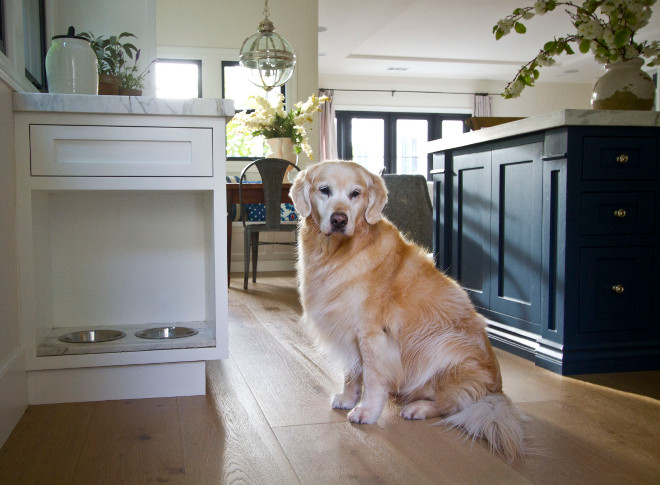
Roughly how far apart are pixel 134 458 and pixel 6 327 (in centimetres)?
55

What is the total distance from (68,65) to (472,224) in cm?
191

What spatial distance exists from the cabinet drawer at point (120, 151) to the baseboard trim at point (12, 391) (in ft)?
1.85

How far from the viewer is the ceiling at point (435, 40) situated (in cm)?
668

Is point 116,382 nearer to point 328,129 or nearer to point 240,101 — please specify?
point 240,101

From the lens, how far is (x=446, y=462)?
141cm

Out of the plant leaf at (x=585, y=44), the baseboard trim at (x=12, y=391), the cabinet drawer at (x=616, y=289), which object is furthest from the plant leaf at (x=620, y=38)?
the baseboard trim at (x=12, y=391)

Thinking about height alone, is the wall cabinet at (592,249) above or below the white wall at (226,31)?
below

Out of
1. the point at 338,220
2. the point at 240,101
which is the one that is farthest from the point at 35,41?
the point at 240,101

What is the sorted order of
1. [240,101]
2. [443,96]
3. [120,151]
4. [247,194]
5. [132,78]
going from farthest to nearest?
[443,96] < [240,101] < [247,194] < [132,78] < [120,151]

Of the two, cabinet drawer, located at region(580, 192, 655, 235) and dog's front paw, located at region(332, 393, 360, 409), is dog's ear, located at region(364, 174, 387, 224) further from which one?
cabinet drawer, located at region(580, 192, 655, 235)

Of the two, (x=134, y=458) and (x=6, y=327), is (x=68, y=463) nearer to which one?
(x=134, y=458)

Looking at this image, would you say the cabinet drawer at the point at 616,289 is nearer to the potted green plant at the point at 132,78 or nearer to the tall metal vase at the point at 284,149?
the potted green plant at the point at 132,78

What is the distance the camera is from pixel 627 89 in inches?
94.7

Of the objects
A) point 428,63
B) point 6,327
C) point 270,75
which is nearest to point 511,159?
point 6,327
